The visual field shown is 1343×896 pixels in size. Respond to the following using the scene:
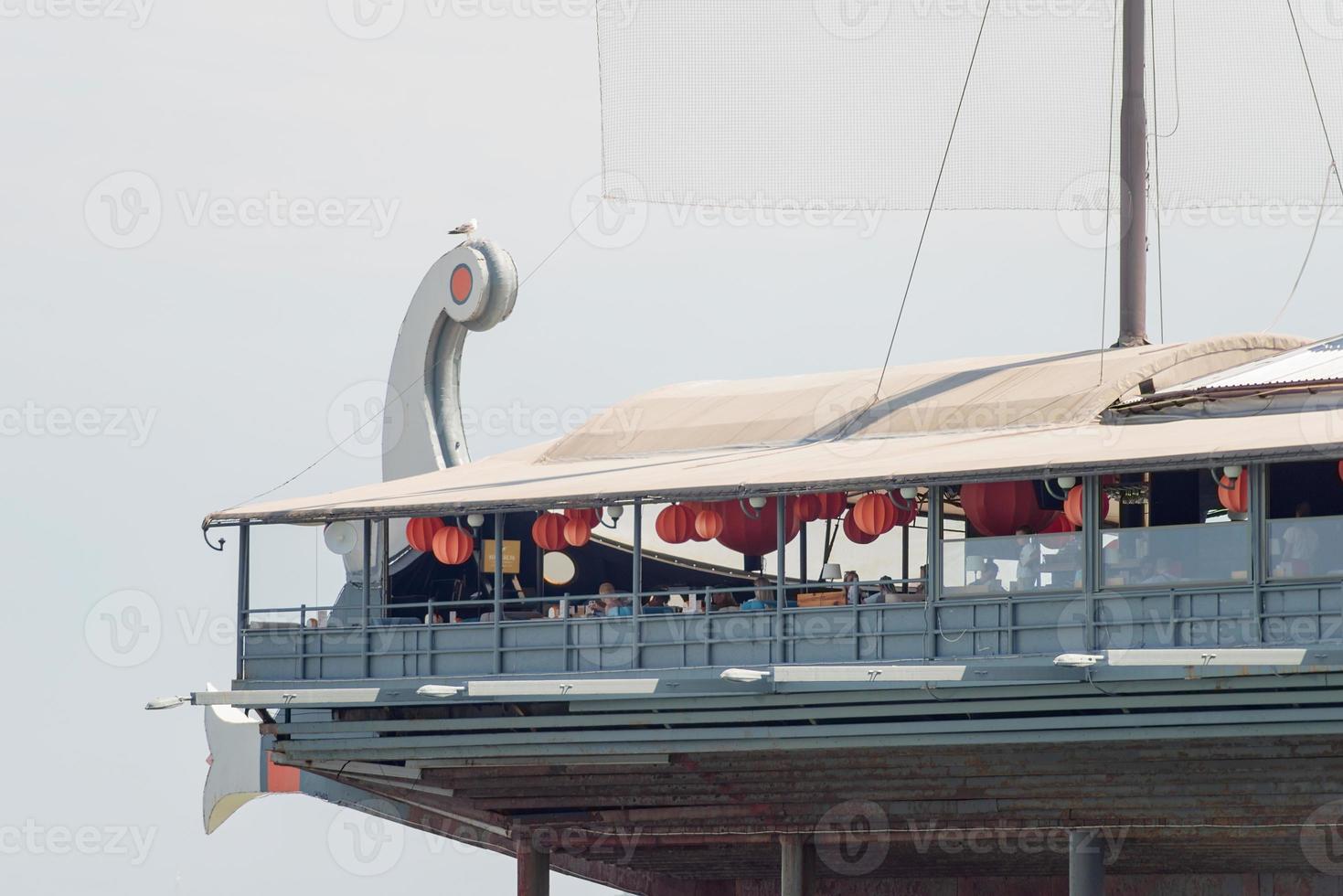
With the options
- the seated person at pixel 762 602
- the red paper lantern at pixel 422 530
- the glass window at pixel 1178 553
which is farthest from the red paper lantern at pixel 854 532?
the red paper lantern at pixel 422 530

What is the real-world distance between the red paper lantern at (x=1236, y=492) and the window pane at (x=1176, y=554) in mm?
414

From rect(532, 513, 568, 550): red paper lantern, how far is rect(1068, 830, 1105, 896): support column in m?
8.15

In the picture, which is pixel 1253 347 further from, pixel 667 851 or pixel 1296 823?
pixel 667 851

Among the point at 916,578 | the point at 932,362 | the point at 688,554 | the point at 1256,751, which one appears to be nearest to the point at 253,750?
the point at 688,554

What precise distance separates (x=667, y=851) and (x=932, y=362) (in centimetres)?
892

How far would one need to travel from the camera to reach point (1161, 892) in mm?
36625

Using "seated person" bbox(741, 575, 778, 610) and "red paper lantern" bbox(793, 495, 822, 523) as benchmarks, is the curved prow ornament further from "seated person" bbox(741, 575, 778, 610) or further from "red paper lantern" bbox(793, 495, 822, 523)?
"red paper lantern" bbox(793, 495, 822, 523)

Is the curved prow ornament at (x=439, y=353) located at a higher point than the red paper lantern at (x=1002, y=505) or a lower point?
higher

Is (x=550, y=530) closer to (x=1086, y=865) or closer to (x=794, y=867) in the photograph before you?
(x=794, y=867)

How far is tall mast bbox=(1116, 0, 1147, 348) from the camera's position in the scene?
113 ft

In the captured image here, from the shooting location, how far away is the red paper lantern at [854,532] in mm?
31438

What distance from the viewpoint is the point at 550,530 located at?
3362 centimetres

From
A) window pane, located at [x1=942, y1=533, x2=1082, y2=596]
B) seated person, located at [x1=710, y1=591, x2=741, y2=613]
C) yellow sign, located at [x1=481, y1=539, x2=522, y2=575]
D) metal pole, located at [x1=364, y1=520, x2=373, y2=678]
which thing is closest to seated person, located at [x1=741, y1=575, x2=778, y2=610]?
seated person, located at [x1=710, y1=591, x2=741, y2=613]

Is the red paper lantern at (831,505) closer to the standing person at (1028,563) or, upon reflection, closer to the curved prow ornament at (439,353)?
the standing person at (1028,563)
